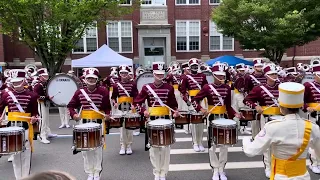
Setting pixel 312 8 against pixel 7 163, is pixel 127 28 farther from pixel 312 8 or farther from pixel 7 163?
pixel 7 163

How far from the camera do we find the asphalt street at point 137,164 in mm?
7039

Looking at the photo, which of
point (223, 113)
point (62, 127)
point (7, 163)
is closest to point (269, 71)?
point (223, 113)

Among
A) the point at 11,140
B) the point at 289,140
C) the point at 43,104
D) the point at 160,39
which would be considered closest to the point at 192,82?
the point at 43,104

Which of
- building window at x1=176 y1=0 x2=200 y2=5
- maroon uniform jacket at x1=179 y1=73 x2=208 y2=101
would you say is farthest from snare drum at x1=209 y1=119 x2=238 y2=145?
building window at x1=176 y1=0 x2=200 y2=5

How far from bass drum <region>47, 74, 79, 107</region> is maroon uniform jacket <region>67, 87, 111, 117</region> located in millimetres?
3355

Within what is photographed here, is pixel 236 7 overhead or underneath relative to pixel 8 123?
overhead

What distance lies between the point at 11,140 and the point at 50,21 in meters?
11.9

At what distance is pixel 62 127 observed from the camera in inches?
482

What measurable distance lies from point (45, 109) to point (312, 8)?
13864 mm

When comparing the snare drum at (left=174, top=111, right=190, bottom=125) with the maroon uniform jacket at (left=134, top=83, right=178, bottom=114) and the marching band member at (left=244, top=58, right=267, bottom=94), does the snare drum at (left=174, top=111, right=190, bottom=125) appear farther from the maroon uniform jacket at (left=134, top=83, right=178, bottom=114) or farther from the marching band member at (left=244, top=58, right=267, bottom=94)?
the marching band member at (left=244, top=58, right=267, bottom=94)

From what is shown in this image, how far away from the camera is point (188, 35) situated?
28.8m

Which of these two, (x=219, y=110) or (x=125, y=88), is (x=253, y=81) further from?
(x=125, y=88)

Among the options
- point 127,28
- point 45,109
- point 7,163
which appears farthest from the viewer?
point 127,28

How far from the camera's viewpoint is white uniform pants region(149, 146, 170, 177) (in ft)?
20.9
